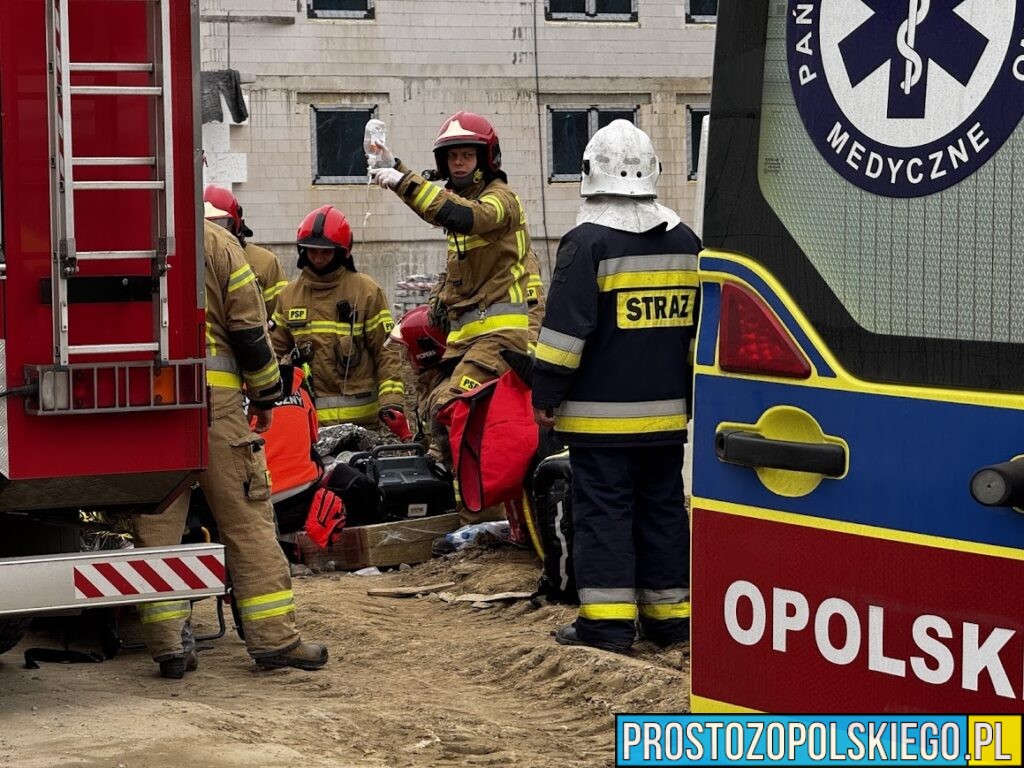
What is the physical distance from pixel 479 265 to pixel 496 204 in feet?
1.33

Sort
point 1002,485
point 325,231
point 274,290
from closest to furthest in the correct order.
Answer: point 1002,485 → point 325,231 → point 274,290

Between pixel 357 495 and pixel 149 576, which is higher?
pixel 149 576

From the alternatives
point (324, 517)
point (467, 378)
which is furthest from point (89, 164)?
point (324, 517)

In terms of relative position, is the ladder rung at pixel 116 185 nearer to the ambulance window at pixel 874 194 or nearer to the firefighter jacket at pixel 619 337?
the firefighter jacket at pixel 619 337

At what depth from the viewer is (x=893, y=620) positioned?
3.06 meters

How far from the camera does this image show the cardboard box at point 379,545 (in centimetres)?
912

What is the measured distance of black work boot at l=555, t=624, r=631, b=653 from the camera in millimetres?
6750

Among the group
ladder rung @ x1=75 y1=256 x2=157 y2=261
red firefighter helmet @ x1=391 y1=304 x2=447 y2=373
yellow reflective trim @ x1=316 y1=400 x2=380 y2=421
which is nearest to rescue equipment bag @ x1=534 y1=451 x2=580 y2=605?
red firefighter helmet @ x1=391 y1=304 x2=447 y2=373

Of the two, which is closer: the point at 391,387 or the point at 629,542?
the point at 629,542

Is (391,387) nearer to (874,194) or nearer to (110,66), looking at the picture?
(110,66)

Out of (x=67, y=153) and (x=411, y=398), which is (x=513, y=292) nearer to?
(x=67, y=153)

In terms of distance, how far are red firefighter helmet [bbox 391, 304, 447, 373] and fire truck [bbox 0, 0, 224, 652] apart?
435 centimetres

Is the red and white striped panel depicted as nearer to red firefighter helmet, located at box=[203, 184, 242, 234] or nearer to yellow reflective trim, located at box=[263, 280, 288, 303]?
red firefighter helmet, located at box=[203, 184, 242, 234]

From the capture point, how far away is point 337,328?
10.9 m
